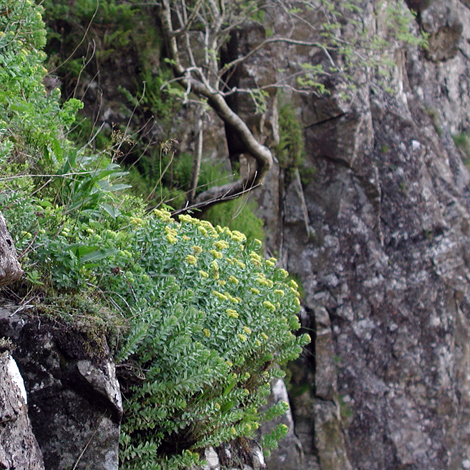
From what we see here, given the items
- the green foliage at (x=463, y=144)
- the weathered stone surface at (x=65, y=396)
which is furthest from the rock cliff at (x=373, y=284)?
the weathered stone surface at (x=65, y=396)

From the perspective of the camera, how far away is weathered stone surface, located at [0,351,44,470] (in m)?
1.83

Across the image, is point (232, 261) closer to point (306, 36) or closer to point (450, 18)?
point (306, 36)

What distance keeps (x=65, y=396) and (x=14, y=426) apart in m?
0.36

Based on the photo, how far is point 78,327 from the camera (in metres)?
2.35

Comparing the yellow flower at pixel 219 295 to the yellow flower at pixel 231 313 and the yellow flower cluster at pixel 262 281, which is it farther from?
the yellow flower cluster at pixel 262 281

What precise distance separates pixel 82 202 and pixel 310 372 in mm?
5621

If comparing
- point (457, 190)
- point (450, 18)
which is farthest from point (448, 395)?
point (450, 18)

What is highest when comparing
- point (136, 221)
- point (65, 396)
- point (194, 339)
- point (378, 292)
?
point (136, 221)

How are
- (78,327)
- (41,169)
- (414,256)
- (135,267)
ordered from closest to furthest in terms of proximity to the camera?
(78,327)
(135,267)
(41,169)
(414,256)

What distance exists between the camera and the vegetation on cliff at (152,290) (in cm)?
257

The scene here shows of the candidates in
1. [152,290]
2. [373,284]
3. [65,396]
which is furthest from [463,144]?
[65,396]

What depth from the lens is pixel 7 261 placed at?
1.96 metres

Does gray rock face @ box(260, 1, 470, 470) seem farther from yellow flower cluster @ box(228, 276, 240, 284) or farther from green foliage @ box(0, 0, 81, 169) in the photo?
green foliage @ box(0, 0, 81, 169)

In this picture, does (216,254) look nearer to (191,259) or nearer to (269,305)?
(191,259)
